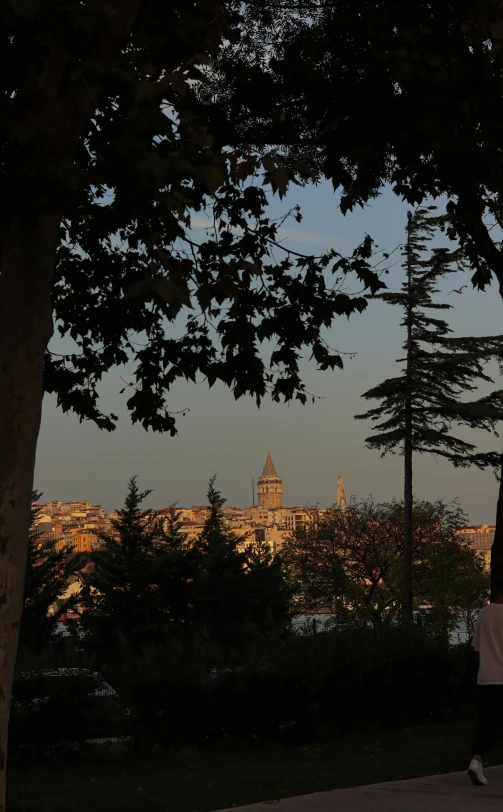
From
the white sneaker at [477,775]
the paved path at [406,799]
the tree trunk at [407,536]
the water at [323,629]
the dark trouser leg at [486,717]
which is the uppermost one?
the tree trunk at [407,536]

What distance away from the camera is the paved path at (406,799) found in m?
7.06

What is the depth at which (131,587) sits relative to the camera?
35.5m

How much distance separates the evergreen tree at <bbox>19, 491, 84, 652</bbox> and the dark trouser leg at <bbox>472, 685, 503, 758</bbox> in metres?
23.1

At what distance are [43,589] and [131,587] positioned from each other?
4.13 m

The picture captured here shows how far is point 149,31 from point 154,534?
29.9 metres

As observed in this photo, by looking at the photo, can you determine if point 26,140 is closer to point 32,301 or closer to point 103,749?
point 32,301

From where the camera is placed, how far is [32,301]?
24.2 ft

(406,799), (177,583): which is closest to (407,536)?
(177,583)

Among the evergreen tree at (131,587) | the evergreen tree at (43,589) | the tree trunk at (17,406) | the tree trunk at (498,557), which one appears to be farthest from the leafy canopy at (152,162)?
the evergreen tree at (131,587)

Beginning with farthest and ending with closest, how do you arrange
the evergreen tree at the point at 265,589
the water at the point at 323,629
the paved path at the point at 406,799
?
the evergreen tree at the point at 265,589 → the water at the point at 323,629 → the paved path at the point at 406,799

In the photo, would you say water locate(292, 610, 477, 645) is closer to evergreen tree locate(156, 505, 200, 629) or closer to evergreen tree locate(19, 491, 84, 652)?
evergreen tree locate(156, 505, 200, 629)

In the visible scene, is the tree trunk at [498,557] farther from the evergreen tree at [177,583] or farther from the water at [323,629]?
the evergreen tree at [177,583]

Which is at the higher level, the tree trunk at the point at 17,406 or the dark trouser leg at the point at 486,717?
the tree trunk at the point at 17,406

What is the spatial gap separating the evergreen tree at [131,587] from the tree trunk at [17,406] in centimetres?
2718
